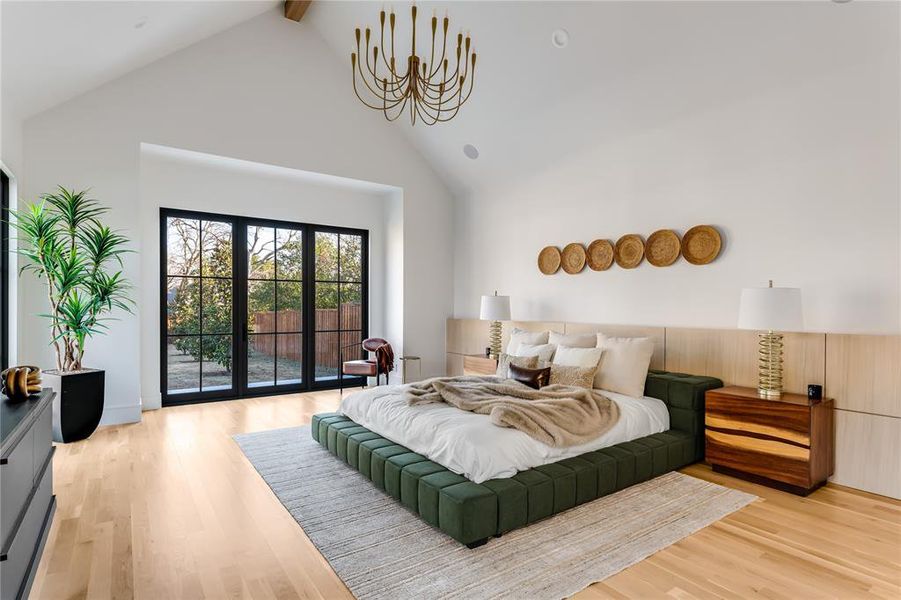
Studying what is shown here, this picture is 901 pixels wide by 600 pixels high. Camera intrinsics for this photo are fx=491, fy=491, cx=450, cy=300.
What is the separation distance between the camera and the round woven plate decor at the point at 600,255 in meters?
4.83

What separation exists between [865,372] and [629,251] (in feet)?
6.60

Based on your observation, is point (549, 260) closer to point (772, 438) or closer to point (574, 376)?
point (574, 376)

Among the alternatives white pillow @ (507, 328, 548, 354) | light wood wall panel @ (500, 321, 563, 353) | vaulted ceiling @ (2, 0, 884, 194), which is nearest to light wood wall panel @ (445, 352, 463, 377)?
light wood wall panel @ (500, 321, 563, 353)

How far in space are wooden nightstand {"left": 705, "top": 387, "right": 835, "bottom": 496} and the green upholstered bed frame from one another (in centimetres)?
23

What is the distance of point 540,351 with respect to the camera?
445 centimetres

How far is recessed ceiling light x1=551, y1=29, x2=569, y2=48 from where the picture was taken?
404cm

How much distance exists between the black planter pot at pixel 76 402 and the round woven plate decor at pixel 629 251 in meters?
4.83

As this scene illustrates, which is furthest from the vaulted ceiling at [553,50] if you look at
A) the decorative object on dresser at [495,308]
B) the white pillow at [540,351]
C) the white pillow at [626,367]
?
the white pillow at [540,351]

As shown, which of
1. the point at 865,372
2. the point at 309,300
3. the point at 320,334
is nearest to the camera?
the point at 865,372

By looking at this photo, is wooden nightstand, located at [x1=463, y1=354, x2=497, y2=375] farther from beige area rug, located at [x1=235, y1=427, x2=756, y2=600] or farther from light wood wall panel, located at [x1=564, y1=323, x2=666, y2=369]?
beige area rug, located at [x1=235, y1=427, x2=756, y2=600]

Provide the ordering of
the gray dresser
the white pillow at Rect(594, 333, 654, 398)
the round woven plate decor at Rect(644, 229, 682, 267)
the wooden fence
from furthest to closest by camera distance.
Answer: the wooden fence < the round woven plate decor at Rect(644, 229, 682, 267) < the white pillow at Rect(594, 333, 654, 398) < the gray dresser

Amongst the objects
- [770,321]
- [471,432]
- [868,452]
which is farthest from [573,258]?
[471,432]

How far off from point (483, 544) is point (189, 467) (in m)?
2.33

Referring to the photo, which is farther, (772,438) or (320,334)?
(320,334)
